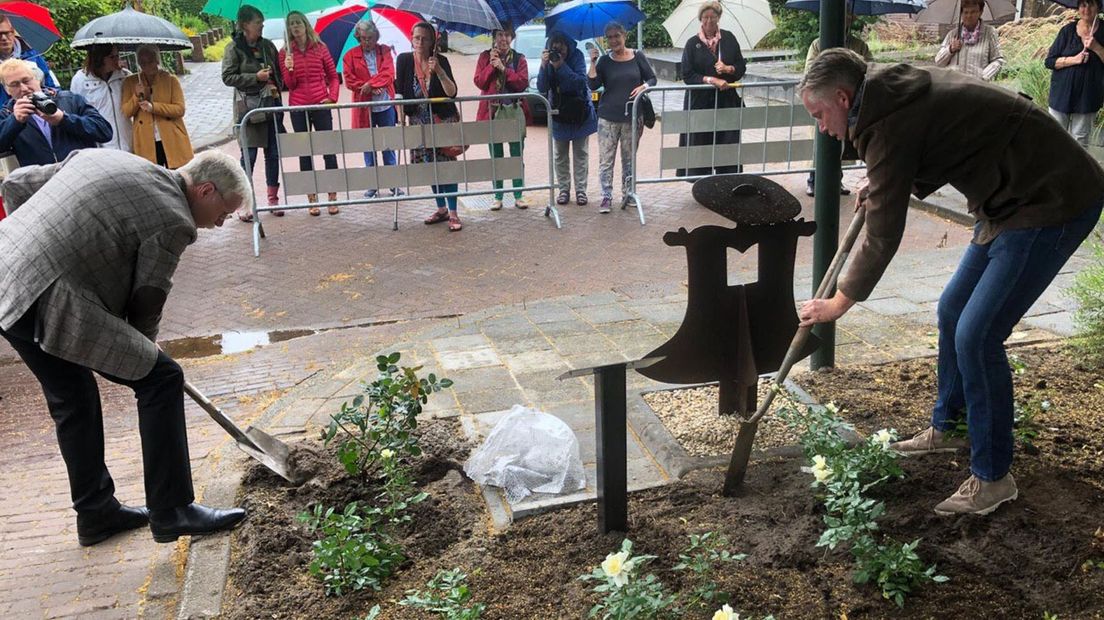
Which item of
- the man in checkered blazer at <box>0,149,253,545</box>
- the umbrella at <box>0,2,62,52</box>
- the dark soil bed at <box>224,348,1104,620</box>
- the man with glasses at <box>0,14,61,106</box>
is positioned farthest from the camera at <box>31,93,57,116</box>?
the dark soil bed at <box>224,348,1104,620</box>

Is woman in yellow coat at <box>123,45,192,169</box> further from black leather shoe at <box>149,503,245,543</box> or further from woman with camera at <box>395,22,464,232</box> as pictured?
black leather shoe at <box>149,503,245,543</box>

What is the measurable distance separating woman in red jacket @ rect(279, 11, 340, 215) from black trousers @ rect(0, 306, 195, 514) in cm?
576

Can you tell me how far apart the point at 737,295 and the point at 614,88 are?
599 centimetres

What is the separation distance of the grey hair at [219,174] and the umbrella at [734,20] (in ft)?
25.8

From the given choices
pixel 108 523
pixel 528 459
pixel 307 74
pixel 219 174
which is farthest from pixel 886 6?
pixel 108 523

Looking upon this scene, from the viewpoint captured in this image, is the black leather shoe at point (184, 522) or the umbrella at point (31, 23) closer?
the black leather shoe at point (184, 522)

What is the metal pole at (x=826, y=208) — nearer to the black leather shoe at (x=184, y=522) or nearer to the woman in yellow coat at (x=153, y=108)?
the black leather shoe at (x=184, y=522)

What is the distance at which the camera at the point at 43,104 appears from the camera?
6.42m

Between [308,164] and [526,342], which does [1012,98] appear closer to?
[526,342]

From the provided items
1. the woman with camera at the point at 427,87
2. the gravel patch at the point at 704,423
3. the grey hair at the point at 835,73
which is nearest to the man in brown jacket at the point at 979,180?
the grey hair at the point at 835,73

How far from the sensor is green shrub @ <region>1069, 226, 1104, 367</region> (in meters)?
4.61

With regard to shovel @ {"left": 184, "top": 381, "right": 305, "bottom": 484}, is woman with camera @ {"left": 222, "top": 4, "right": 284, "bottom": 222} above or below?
above

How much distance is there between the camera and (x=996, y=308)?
10.4 ft

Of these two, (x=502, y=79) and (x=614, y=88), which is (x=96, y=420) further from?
(x=614, y=88)
